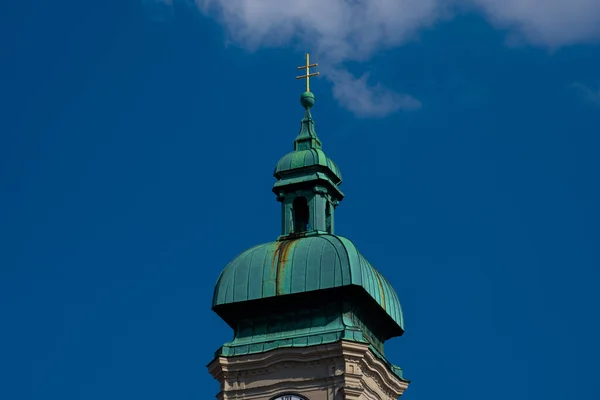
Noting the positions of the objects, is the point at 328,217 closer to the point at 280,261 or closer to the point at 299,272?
the point at 280,261

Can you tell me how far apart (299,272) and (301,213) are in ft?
12.1

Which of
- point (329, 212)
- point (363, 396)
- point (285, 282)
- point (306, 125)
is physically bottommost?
point (363, 396)

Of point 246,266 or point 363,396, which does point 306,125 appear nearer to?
point 246,266

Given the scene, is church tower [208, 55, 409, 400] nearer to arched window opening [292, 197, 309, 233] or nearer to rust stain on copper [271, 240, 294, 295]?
rust stain on copper [271, 240, 294, 295]

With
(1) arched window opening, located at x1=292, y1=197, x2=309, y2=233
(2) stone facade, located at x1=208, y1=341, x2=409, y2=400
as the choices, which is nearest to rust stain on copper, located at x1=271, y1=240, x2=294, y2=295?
(1) arched window opening, located at x1=292, y1=197, x2=309, y2=233

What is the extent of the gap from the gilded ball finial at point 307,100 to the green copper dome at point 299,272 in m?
5.97

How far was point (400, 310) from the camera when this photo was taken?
50312mm

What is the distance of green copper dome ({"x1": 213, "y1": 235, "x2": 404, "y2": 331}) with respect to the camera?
156 feet

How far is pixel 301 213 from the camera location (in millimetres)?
51125

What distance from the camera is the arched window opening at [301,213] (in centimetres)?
5091

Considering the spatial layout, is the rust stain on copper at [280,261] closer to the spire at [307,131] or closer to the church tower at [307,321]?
the church tower at [307,321]

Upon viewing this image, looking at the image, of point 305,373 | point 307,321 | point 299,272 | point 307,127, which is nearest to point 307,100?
point 307,127

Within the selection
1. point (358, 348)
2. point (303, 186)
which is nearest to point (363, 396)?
point (358, 348)

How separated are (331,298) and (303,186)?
476 cm
